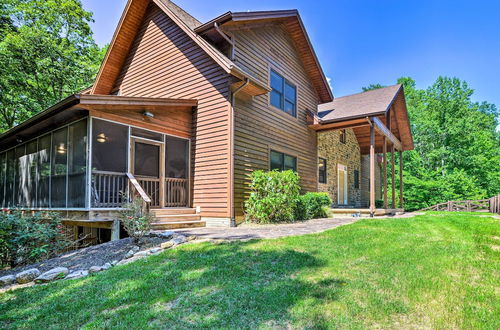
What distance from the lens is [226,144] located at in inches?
337

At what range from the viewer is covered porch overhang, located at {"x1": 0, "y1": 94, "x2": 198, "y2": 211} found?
7203mm

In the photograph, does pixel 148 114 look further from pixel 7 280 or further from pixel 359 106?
pixel 359 106

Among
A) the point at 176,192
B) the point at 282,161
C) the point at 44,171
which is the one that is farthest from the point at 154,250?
the point at 282,161

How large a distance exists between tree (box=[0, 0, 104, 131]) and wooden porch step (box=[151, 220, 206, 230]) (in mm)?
13722

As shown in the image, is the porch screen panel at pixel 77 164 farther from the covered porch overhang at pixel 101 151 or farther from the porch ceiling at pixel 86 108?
the porch ceiling at pixel 86 108

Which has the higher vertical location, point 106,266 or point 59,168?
point 59,168

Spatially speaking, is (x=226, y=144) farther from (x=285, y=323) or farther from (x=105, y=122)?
(x=285, y=323)

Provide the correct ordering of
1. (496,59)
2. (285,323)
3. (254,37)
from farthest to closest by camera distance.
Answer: (496,59), (254,37), (285,323)

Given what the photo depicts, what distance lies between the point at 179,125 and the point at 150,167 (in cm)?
157

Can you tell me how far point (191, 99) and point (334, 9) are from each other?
9.68m

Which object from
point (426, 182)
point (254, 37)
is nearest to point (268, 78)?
point (254, 37)

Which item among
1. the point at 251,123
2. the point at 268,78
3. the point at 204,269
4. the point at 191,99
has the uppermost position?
the point at 268,78

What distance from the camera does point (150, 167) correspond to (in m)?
8.72

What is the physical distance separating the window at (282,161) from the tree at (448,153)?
15.9m
